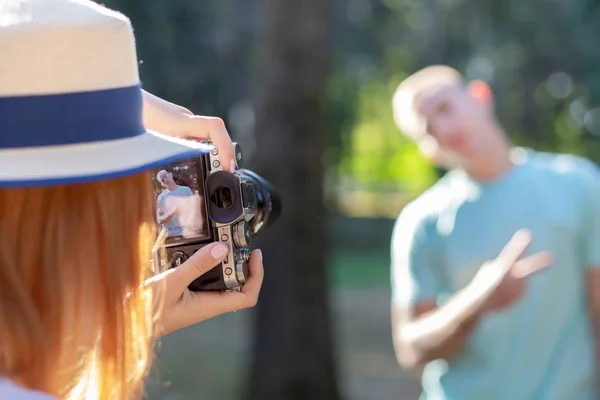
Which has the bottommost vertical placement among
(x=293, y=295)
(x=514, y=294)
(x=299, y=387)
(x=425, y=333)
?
(x=299, y=387)

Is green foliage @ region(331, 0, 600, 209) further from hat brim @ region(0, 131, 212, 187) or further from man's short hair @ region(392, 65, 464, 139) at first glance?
hat brim @ region(0, 131, 212, 187)

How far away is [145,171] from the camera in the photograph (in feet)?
5.37

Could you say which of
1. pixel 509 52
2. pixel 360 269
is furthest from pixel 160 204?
pixel 360 269

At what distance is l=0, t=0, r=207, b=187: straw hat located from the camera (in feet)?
5.12

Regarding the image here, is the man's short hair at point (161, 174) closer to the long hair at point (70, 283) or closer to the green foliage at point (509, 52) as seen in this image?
the long hair at point (70, 283)

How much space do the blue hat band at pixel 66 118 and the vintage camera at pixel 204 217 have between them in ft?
1.12

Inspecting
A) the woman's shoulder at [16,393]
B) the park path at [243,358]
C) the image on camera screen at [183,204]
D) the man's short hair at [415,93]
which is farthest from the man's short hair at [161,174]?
the park path at [243,358]

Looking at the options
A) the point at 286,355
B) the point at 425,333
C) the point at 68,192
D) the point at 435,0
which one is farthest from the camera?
the point at 435,0

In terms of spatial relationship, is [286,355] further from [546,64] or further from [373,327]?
[546,64]

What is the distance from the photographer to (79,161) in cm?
157

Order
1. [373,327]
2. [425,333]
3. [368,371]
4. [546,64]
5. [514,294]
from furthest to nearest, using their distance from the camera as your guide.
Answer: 1. [546,64]
2. [373,327]
3. [368,371]
4. [425,333]
5. [514,294]

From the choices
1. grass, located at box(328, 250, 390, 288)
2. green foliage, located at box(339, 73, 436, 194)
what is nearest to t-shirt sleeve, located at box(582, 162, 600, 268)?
grass, located at box(328, 250, 390, 288)

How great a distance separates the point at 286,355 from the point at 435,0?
423 inches

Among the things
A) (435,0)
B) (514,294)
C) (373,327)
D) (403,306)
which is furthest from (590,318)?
(435,0)
